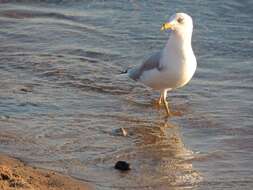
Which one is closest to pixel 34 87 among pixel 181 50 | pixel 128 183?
pixel 181 50

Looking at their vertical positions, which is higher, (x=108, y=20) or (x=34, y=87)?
(x=108, y=20)

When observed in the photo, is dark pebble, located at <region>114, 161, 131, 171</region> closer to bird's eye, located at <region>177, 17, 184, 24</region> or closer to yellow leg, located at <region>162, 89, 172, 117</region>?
yellow leg, located at <region>162, 89, 172, 117</region>

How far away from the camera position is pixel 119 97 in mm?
7234

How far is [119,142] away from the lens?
590 centimetres

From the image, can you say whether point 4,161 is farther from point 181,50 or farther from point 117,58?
point 117,58

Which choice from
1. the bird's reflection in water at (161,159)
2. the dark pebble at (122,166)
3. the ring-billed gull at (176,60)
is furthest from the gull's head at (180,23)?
the dark pebble at (122,166)

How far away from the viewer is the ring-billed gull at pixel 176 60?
6758mm

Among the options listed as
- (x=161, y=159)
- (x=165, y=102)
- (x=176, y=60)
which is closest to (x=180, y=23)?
(x=176, y=60)

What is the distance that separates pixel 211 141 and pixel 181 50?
1.08m

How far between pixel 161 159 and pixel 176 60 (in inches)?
56.0

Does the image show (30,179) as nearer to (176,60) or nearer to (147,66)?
(176,60)

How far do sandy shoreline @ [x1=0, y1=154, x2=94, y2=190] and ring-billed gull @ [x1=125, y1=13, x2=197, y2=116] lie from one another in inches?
81.4

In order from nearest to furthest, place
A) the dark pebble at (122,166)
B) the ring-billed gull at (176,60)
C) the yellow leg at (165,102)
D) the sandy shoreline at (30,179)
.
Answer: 1. the sandy shoreline at (30,179)
2. the dark pebble at (122,166)
3. the ring-billed gull at (176,60)
4. the yellow leg at (165,102)

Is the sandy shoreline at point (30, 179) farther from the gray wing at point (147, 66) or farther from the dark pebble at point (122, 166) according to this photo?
the gray wing at point (147, 66)
